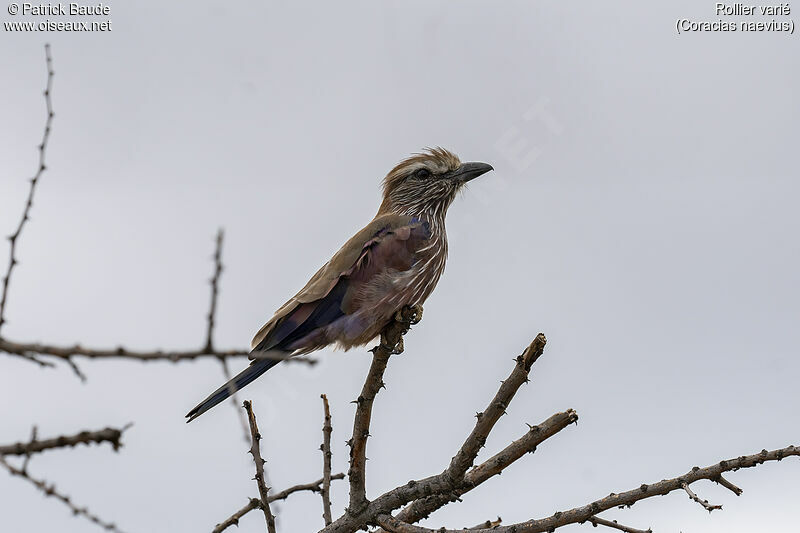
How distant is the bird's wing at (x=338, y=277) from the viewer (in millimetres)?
7785

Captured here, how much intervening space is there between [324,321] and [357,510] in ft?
6.88

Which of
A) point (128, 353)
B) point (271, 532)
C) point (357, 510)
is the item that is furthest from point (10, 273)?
point (357, 510)

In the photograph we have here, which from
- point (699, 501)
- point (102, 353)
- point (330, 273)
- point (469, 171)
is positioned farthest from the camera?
point (469, 171)

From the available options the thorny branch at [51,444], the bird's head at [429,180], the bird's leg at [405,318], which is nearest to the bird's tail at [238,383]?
the bird's leg at [405,318]

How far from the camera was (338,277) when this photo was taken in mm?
7875

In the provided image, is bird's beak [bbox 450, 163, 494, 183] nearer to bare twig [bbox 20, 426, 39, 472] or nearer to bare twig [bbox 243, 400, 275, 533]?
bare twig [bbox 243, 400, 275, 533]

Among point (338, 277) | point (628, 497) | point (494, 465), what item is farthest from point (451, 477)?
point (338, 277)

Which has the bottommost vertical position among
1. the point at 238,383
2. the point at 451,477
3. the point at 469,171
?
the point at 451,477

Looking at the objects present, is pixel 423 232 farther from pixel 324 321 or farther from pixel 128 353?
pixel 128 353

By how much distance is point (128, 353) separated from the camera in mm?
2230

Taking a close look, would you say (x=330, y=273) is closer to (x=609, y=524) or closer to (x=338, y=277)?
(x=338, y=277)

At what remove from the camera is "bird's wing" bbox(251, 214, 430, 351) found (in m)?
7.79

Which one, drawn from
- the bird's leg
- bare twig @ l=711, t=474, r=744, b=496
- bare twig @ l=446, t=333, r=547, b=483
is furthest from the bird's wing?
bare twig @ l=711, t=474, r=744, b=496

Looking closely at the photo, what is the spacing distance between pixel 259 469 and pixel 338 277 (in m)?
2.40
